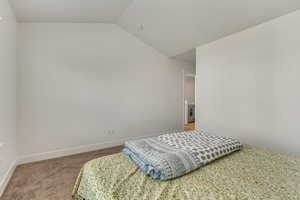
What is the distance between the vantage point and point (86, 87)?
3.14 meters

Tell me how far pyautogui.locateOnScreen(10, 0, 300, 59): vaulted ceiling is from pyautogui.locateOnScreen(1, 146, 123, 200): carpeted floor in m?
2.44

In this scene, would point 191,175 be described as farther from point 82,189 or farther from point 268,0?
point 268,0

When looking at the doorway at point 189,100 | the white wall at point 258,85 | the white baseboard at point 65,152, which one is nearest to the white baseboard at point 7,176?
the white baseboard at point 65,152

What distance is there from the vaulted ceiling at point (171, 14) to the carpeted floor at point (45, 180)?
2.44 metres

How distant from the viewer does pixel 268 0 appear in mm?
1802

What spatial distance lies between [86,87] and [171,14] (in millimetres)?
2112

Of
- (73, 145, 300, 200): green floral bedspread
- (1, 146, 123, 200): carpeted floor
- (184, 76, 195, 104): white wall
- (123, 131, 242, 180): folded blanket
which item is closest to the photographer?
(73, 145, 300, 200): green floral bedspread

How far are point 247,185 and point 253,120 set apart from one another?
1.62 m

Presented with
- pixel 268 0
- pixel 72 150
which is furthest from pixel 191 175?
pixel 72 150

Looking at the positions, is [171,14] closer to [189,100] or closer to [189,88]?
[189,88]

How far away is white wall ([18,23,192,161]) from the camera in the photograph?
2.68m

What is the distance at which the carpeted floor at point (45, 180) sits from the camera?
1.82 metres

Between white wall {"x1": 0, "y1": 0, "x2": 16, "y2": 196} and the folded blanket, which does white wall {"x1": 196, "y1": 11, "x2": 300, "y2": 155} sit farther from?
white wall {"x1": 0, "y1": 0, "x2": 16, "y2": 196}

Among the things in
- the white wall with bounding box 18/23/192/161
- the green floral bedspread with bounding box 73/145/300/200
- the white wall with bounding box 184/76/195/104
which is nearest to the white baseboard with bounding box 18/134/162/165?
the white wall with bounding box 18/23/192/161
